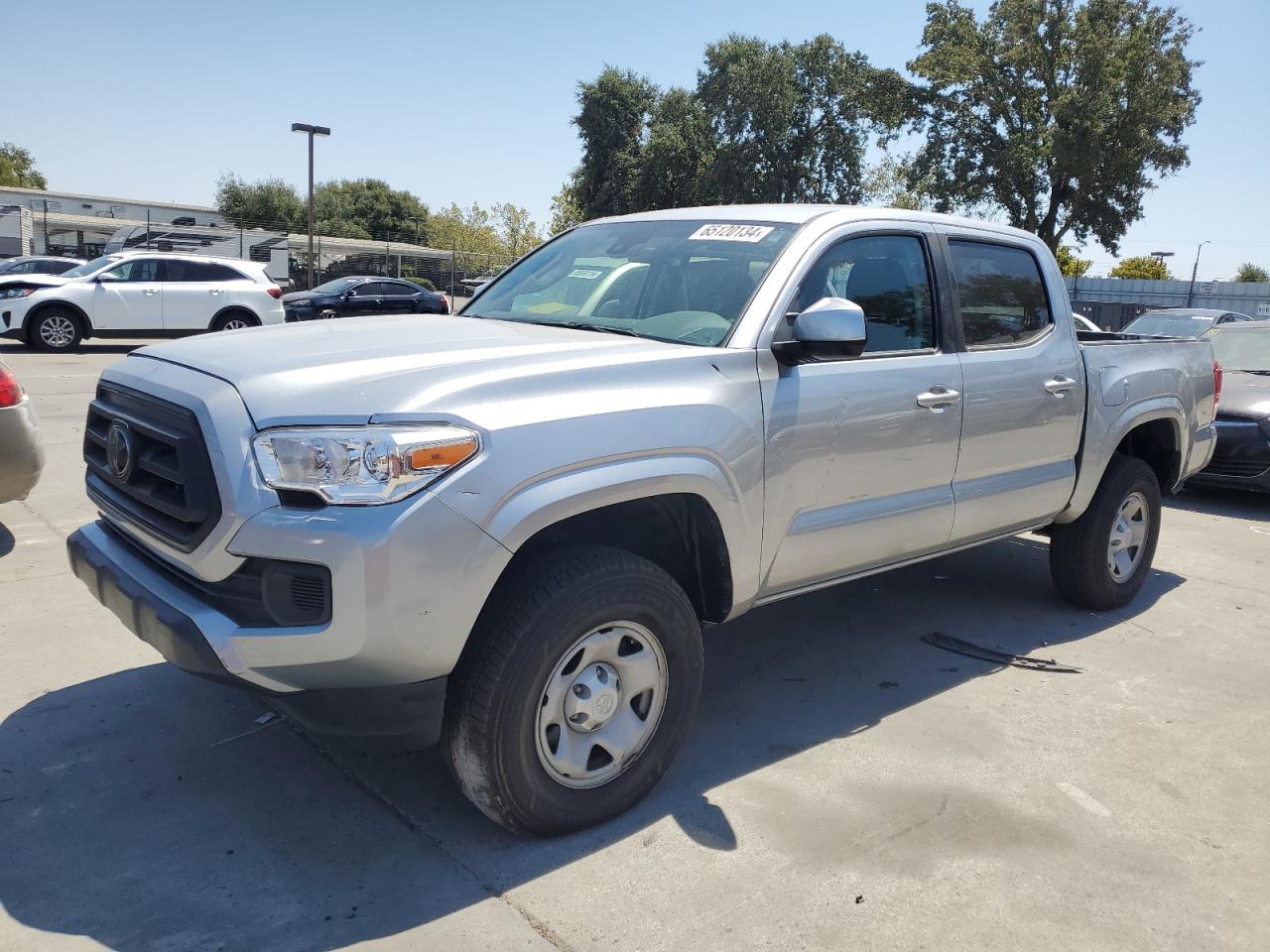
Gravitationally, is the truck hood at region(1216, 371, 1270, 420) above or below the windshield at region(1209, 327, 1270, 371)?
below

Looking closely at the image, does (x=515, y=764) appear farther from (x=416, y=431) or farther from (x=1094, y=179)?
(x=1094, y=179)

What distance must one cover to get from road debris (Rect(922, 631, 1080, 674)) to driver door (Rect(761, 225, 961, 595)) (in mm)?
822

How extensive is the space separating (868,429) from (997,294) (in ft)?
4.41

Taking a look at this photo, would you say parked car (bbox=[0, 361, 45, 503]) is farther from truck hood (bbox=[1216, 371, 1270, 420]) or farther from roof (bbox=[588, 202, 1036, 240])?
truck hood (bbox=[1216, 371, 1270, 420])

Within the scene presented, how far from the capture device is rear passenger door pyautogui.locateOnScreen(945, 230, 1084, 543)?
4.16 m

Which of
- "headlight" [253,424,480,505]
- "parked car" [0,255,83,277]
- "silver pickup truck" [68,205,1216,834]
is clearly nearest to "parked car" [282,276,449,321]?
"parked car" [0,255,83,277]

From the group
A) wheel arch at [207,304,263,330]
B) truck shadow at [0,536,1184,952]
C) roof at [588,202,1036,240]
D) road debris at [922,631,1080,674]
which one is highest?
roof at [588,202,1036,240]

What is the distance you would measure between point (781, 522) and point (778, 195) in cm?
4082

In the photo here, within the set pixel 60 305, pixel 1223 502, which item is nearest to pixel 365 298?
pixel 60 305

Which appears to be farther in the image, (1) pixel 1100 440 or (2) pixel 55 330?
(2) pixel 55 330

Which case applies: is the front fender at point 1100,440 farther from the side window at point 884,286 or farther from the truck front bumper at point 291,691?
the truck front bumper at point 291,691

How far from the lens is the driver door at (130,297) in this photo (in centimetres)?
1703

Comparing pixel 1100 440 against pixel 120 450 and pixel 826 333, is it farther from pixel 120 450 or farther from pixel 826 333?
pixel 120 450

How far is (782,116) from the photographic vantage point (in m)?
40.8
